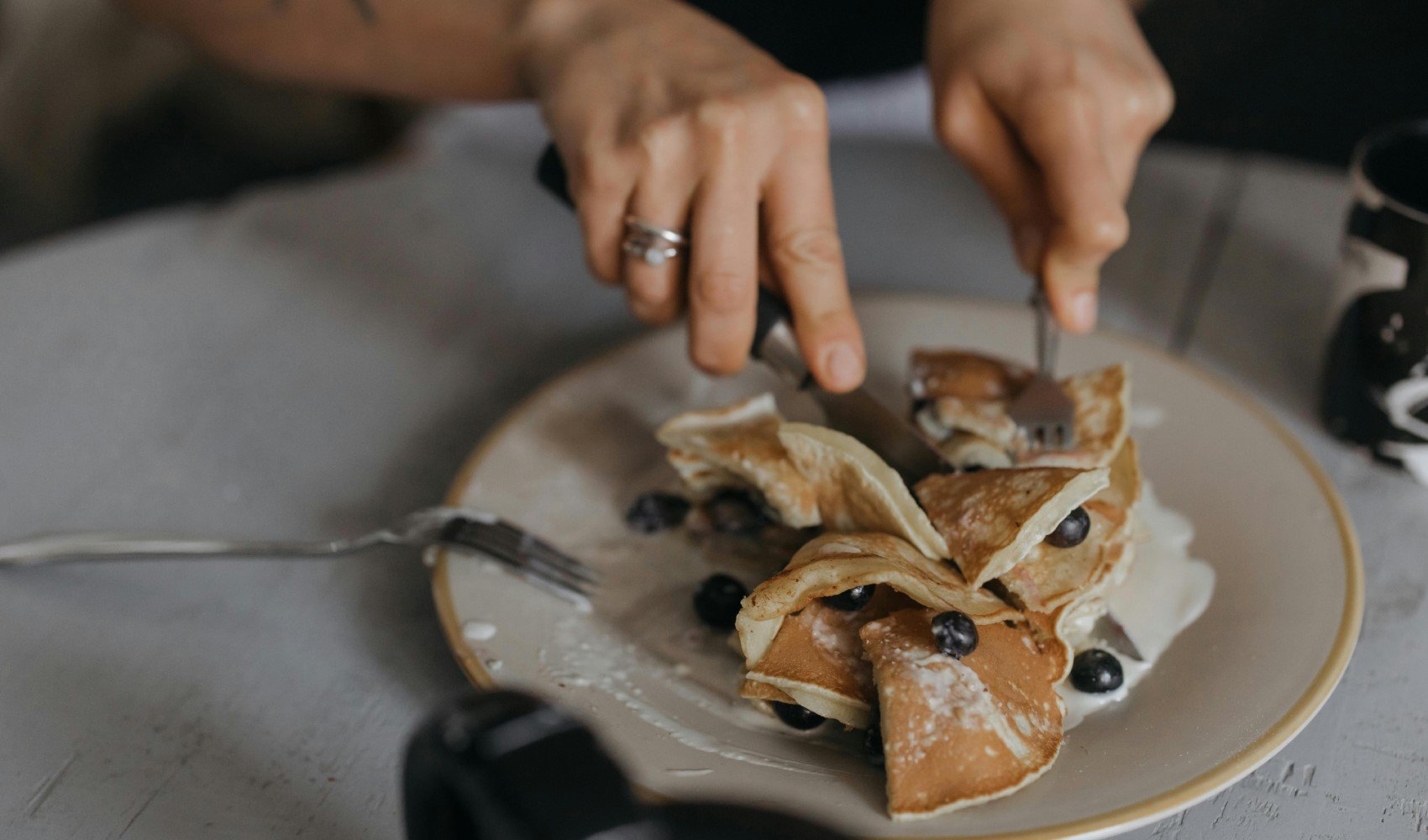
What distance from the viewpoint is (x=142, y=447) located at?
46.6 inches

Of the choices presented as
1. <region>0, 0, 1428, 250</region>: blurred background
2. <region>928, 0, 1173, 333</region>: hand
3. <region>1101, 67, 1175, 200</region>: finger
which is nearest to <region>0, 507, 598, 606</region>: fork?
<region>928, 0, 1173, 333</region>: hand

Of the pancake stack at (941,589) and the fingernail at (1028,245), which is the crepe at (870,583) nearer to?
the pancake stack at (941,589)

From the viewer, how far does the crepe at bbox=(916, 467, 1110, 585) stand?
771 millimetres

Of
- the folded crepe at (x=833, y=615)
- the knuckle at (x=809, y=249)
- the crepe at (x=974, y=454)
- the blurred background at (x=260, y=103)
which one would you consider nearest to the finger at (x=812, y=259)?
the knuckle at (x=809, y=249)

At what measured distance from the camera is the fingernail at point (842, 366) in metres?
0.96

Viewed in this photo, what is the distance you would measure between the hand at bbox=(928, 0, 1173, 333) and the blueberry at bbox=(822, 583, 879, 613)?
1.45 feet

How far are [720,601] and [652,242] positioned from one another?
34 centimetres

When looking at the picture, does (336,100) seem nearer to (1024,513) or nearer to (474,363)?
(474,363)

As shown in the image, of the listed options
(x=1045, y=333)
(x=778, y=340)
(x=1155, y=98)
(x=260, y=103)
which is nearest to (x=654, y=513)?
(x=778, y=340)

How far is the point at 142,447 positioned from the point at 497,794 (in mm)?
920

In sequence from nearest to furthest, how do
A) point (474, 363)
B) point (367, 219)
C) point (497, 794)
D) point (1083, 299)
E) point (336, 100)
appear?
point (497, 794)
point (1083, 299)
point (474, 363)
point (367, 219)
point (336, 100)

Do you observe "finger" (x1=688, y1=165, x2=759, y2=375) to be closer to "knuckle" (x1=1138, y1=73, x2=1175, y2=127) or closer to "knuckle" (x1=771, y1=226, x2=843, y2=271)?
"knuckle" (x1=771, y1=226, x2=843, y2=271)

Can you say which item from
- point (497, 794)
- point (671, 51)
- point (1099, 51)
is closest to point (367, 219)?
point (671, 51)

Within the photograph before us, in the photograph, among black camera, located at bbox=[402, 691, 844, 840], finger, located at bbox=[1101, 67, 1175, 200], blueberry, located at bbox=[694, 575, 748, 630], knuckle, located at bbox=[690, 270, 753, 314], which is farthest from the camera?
finger, located at bbox=[1101, 67, 1175, 200]
